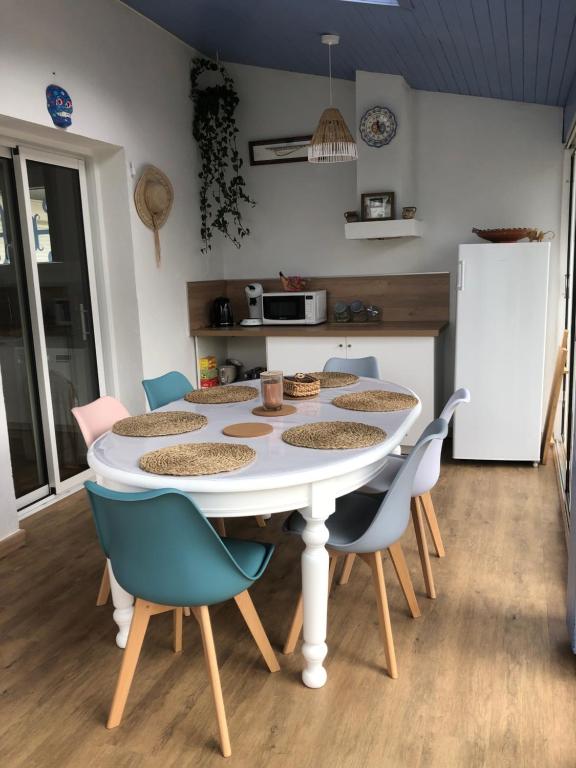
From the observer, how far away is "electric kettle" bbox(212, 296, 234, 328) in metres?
5.14

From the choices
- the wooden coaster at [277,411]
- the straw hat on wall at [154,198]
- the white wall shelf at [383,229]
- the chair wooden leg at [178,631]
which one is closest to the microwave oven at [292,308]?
the white wall shelf at [383,229]

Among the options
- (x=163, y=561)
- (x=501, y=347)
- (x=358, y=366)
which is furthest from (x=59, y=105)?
(x=501, y=347)

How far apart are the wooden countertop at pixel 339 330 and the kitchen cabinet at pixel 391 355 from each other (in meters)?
0.05

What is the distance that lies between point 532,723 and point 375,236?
3358 millimetres

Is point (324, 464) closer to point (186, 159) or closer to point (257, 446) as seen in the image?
point (257, 446)

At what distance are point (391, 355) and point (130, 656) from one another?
2944mm

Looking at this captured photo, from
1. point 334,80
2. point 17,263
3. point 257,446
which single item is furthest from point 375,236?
point 257,446

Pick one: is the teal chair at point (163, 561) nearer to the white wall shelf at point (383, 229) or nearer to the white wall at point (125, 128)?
the white wall at point (125, 128)

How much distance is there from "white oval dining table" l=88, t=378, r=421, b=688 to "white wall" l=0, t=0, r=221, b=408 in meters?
1.97

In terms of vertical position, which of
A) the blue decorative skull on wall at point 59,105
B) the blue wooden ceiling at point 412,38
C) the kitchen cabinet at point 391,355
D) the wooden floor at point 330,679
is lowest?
the wooden floor at point 330,679

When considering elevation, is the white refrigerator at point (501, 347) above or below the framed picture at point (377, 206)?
below

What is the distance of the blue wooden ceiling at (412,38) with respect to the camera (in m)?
2.80

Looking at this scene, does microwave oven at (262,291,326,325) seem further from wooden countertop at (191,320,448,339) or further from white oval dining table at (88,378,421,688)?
white oval dining table at (88,378,421,688)

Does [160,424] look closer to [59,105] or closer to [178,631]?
[178,631]
